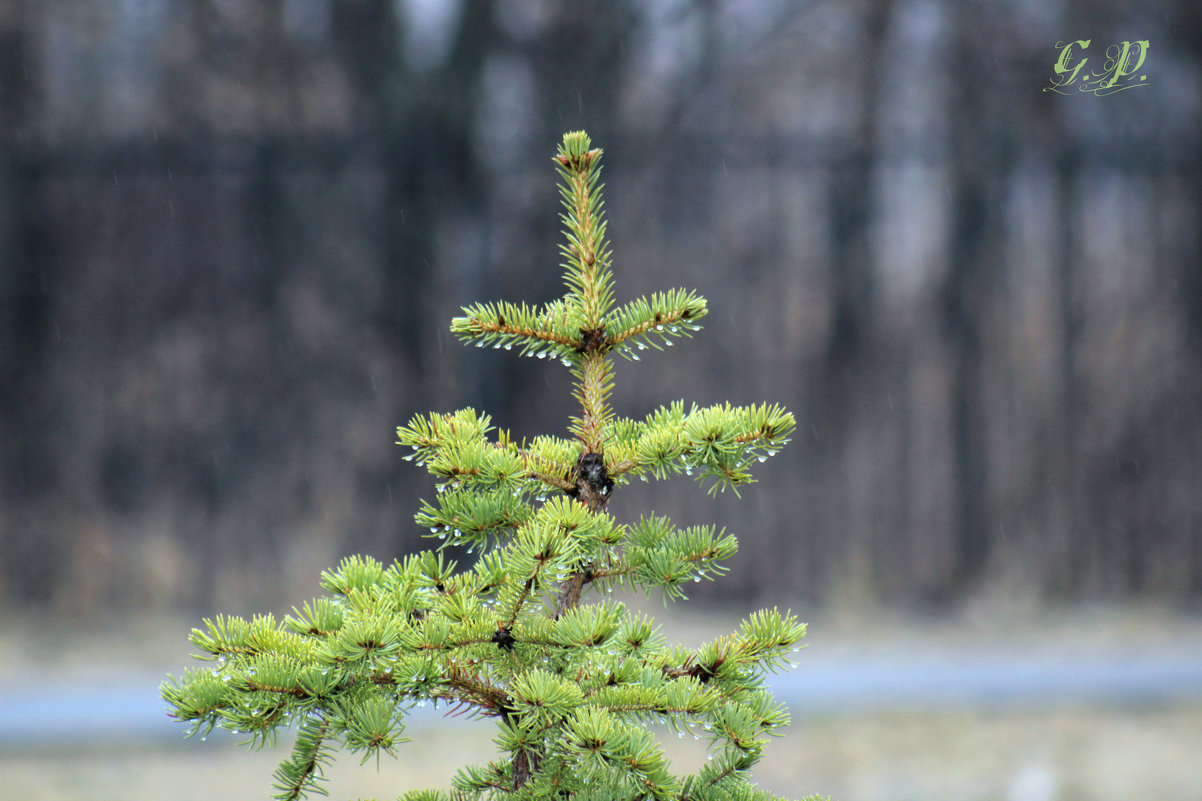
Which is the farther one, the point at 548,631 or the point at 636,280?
the point at 636,280

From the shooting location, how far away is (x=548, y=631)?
0.96 metres

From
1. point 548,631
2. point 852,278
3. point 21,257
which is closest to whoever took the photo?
point 548,631

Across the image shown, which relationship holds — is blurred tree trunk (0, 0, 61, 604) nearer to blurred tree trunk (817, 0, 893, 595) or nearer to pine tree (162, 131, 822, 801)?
blurred tree trunk (817, 0, 893, 595)

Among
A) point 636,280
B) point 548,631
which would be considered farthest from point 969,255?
point 548,631

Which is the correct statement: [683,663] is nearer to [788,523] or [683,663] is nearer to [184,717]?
[184,717]

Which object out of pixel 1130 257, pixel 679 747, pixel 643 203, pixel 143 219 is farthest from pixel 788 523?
pixel 143 219

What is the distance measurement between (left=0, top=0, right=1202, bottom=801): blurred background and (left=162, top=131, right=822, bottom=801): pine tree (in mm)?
2647

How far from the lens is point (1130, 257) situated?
12.9 ft

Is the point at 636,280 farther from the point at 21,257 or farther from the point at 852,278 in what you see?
the point at 21,257

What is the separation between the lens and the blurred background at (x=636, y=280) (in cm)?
371

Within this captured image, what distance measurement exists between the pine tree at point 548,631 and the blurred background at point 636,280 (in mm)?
2647

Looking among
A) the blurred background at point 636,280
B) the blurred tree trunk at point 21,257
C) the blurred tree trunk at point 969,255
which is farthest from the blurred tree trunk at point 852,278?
the blurred tree trunk at point 21,257

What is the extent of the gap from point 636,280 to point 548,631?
2.93 meters

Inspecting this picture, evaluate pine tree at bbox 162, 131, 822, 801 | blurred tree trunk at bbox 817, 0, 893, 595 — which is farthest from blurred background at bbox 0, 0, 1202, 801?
pine tree at bbox 162, 131, 822, 801
